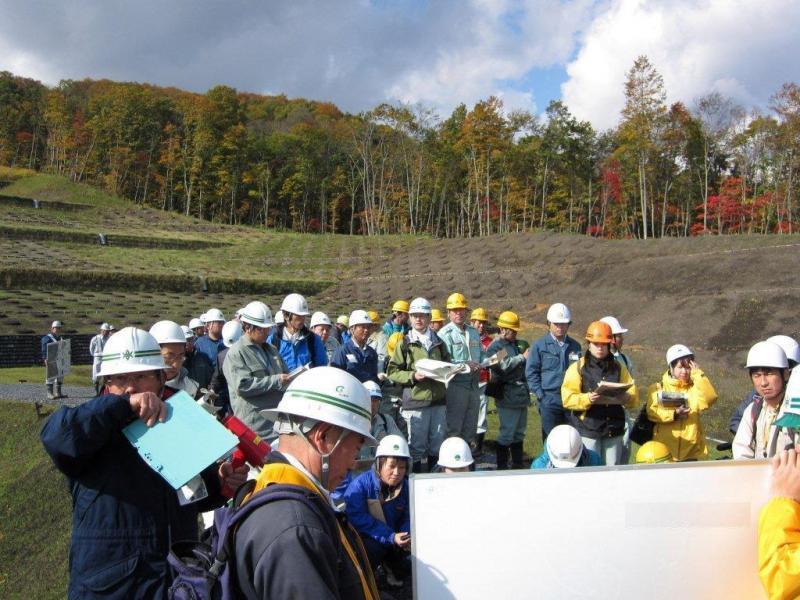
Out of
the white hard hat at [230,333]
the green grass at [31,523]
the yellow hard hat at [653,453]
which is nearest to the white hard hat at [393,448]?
the yellow hard hat at [653,453]

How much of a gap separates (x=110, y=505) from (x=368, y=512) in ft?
8.64

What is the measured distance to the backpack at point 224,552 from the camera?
5.42 ft

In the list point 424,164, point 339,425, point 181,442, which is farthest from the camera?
point 424,164

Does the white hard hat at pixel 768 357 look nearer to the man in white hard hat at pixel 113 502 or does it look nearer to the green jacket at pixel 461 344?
the green jacket at pixel 461 344

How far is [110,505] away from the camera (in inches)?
100

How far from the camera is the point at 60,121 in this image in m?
77.6

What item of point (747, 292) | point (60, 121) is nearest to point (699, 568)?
point (747, 292)

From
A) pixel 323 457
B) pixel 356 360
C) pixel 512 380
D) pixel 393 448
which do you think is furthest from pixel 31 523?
pixel 323 457

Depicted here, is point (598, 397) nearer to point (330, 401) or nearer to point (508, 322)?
point (508, 322)

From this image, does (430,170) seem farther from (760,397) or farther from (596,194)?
(760,397)

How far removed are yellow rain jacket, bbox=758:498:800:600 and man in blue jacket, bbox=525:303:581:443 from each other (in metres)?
4.56

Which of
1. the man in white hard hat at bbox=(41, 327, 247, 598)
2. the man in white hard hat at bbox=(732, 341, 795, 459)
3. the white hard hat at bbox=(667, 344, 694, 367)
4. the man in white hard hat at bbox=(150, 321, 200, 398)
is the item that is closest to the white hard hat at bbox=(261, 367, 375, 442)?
the man in white hard hat at bbox=(41, 327, 247, 598)

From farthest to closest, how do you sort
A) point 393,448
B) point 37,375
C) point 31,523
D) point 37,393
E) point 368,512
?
point 37,375 → point 37,393 → point 31,523 → point 393,448 → point 368,512

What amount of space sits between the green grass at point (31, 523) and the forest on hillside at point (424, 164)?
139ft
